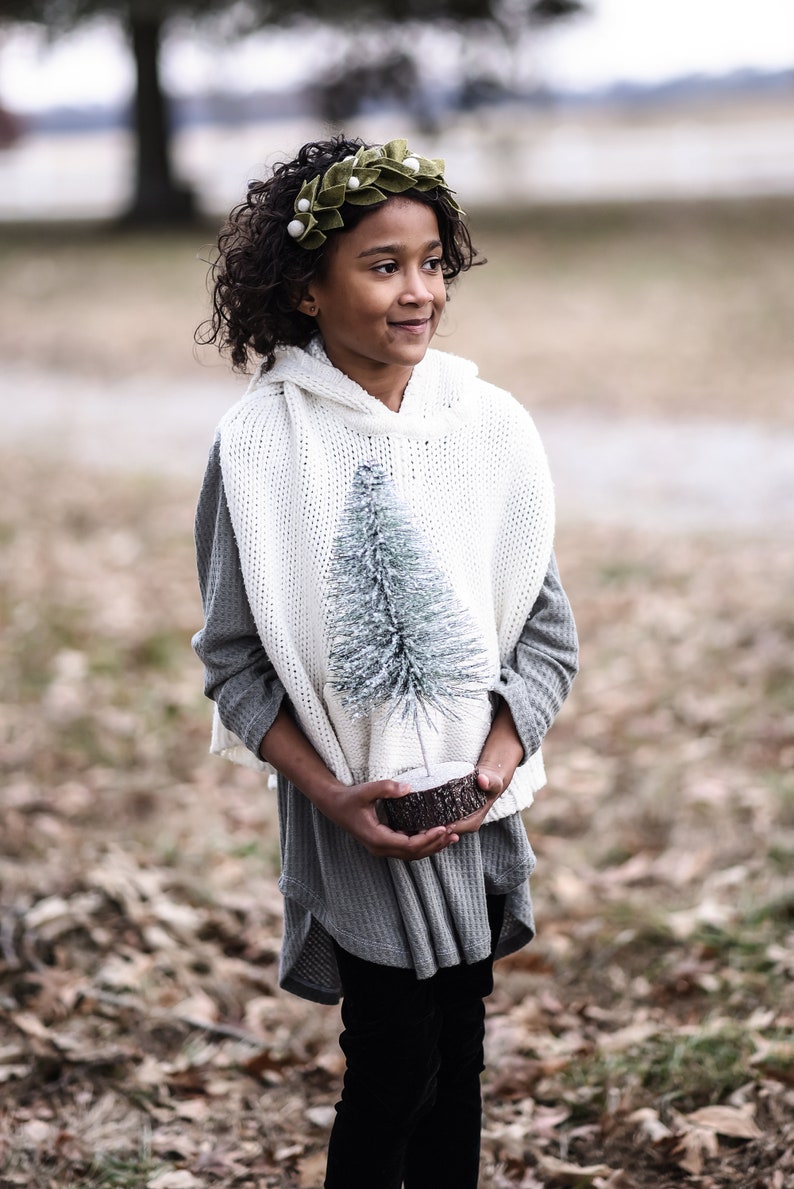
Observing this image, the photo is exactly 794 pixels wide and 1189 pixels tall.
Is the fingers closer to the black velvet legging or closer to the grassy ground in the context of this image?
the black velvet legging

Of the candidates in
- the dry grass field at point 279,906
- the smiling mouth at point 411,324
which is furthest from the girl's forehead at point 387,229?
the dry grass field at point 279,906

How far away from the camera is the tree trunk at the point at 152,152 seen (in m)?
22.2

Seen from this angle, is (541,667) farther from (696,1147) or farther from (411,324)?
(696,1147)

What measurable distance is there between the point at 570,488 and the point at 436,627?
23.0ft

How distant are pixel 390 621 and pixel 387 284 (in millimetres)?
537

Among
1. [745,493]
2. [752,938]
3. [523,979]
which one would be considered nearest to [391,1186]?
[523,979]

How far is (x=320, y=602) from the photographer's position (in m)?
2.10

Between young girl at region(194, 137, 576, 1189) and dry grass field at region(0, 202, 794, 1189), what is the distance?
0.88m

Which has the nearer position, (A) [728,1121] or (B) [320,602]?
(B) [320,602]

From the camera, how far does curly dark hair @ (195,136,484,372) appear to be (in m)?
→ 2.12

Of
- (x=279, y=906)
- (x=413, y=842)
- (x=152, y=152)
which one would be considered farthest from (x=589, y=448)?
(x=152, y=152)

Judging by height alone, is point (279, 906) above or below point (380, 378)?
below

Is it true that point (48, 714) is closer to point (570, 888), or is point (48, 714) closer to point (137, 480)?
point (570, 888)

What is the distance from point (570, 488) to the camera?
8.89 m
